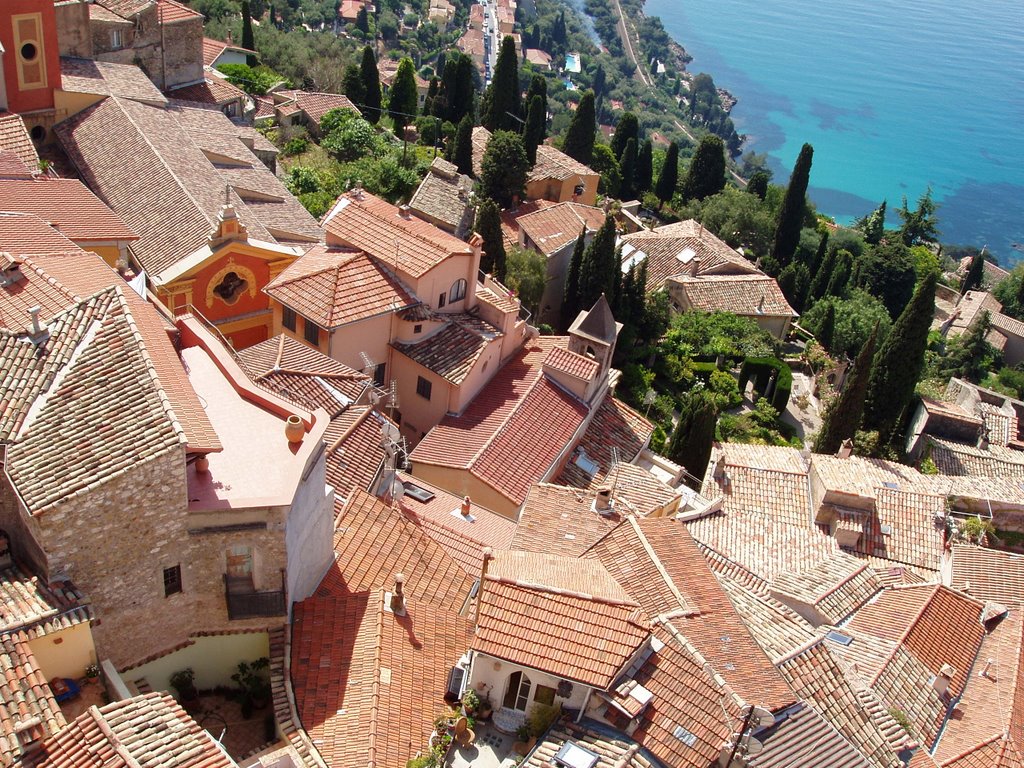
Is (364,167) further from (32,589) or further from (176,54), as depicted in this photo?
(32,589)

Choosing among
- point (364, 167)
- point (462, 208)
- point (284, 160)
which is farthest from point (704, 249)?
point (284, 160)

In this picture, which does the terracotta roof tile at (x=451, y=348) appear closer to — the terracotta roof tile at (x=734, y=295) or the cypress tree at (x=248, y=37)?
the terracotta roof tile at (x=734, y=295)

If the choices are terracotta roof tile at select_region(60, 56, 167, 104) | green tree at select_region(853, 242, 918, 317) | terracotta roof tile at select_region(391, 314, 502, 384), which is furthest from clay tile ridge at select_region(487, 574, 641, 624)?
green tree at select_region(853, 242, 918, 317)

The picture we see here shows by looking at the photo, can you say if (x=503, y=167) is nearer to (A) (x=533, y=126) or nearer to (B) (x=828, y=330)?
(A) (x=533, y=126)

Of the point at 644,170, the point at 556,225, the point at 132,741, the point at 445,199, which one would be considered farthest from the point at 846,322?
the point at 132,741

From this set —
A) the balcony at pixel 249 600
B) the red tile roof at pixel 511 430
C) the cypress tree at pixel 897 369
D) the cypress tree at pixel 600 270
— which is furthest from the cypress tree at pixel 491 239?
the balcony at pixel 249 600
